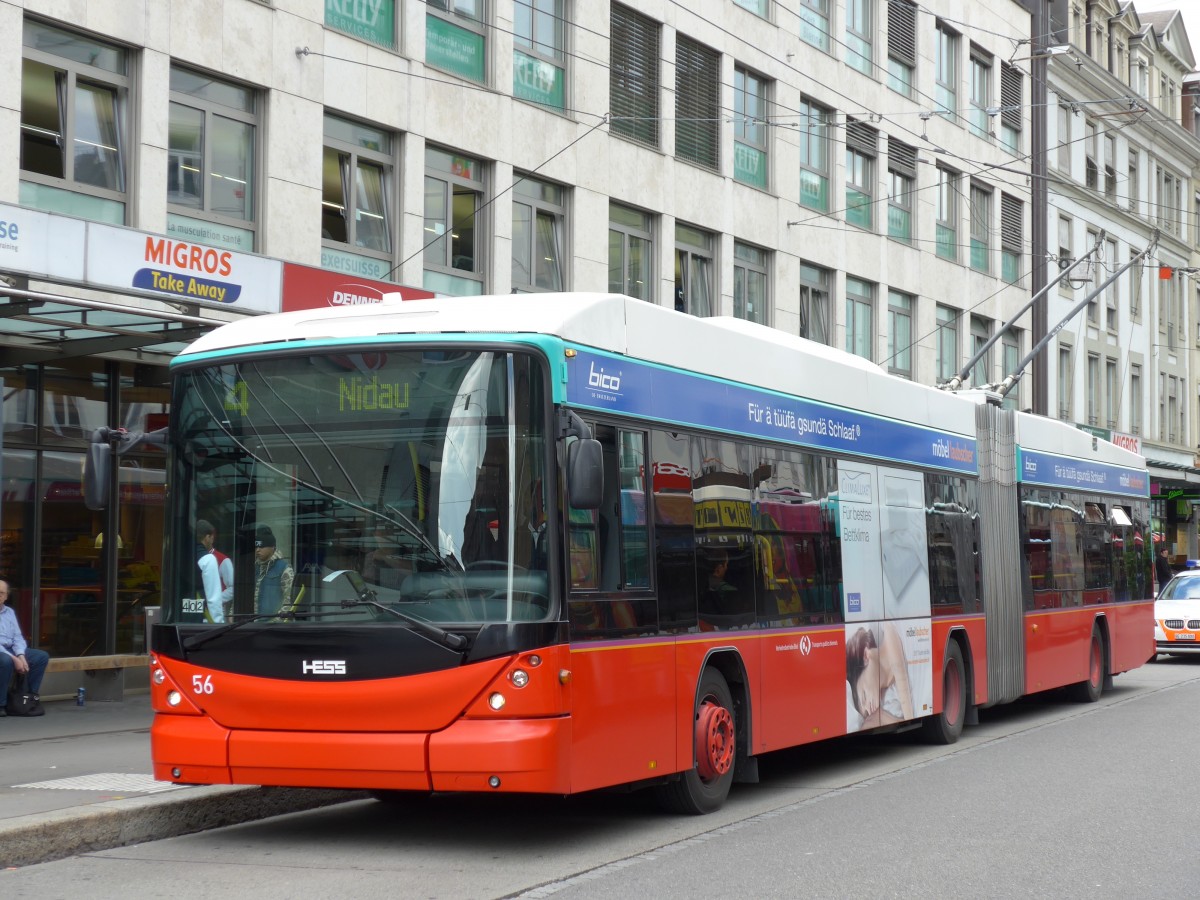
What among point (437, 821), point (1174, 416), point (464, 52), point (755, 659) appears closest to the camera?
point (437, 821)

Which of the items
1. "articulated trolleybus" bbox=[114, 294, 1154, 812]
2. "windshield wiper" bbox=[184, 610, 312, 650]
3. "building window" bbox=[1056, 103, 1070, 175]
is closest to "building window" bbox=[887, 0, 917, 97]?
"building window" bbox=[1056, 103, 1070, 175]

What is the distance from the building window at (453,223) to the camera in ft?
68.3

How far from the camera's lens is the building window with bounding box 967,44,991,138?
120 ft

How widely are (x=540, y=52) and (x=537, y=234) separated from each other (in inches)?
94.3

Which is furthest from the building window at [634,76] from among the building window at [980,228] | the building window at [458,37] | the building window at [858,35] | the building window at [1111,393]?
the building window at [1111,393]

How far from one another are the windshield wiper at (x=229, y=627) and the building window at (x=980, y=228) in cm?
2978

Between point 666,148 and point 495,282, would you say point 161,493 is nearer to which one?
point 495,282

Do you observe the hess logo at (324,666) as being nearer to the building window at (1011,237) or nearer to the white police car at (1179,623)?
the white police car at (1179,623)

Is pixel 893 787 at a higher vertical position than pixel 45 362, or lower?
lower

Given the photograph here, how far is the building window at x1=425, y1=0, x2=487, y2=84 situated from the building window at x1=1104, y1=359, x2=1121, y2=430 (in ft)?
93.0

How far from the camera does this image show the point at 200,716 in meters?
Answer: 8.90

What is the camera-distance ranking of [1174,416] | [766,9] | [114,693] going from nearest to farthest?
1. [114,693]
2. [766,9]
3. [1174,416]

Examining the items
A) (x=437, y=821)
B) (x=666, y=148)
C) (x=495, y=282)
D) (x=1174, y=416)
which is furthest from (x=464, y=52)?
(x=1174, y=416)

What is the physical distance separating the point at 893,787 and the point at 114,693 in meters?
8.16
